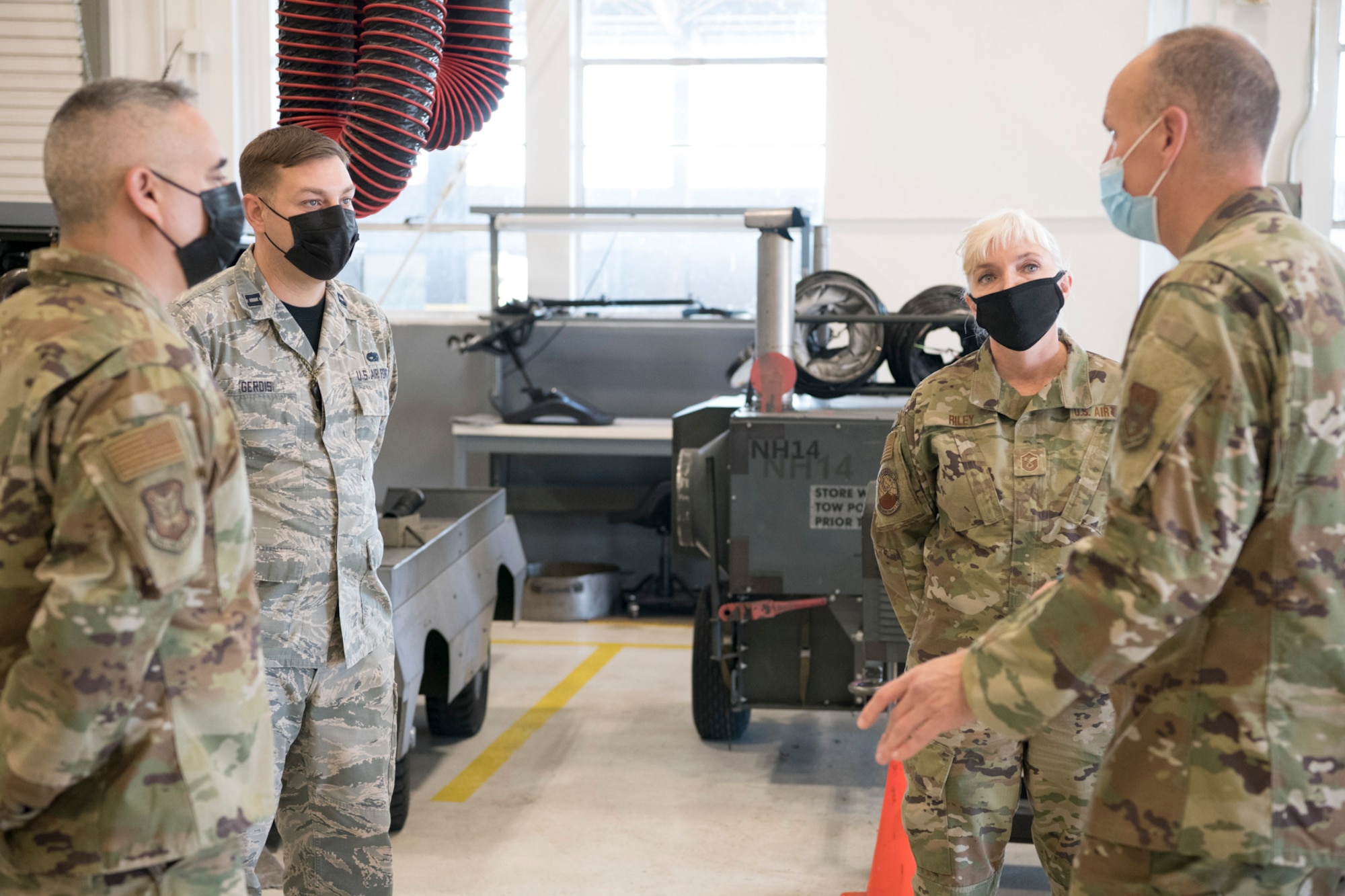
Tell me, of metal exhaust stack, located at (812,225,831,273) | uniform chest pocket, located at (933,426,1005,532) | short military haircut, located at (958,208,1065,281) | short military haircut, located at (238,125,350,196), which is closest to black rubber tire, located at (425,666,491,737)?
metal exhaust stack, located at (812,225,831,273)

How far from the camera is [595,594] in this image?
23.9 ft

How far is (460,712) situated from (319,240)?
2794 millimetres

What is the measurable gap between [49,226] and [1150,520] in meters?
5.10

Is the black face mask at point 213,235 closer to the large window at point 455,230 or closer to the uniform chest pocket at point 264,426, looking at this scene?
the uniform chest pocket at point 264,426

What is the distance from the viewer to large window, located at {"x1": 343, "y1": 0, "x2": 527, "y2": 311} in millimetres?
8062

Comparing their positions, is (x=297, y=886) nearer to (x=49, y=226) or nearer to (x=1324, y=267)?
(x=1324, y=267)

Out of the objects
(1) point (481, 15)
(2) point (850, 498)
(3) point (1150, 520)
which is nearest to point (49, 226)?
(1) point (481, 15)

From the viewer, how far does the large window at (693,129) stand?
26.1 feet

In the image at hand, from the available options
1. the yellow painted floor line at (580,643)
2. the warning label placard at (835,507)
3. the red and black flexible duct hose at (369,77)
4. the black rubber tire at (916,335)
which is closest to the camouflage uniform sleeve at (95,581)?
the red and black flexible duct hose at (369,77)

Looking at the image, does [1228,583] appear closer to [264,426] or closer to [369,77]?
[264,426]

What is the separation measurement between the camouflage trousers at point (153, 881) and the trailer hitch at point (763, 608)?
9.17 feet

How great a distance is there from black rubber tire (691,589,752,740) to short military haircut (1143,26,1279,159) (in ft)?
11.3

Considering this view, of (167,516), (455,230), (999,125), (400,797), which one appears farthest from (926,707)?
(455,230)

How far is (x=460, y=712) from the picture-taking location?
4.90 metres
